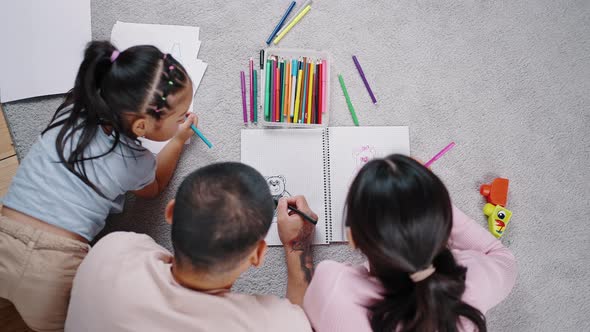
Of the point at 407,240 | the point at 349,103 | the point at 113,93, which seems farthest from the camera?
the point at 349,103

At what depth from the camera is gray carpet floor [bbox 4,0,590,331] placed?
864 mm

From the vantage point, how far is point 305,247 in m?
0.82

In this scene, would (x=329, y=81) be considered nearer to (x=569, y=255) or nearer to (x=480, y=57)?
(x=480, y=57)

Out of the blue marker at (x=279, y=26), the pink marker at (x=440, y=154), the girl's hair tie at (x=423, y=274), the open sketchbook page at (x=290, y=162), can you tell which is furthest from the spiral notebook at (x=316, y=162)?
the girl's hair tie at (x=423, y=274)

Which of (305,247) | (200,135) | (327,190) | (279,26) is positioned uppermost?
(279,26)

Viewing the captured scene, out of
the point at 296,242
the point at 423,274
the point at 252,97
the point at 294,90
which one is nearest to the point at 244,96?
the point at 252,97

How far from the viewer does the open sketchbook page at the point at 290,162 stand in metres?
0.84

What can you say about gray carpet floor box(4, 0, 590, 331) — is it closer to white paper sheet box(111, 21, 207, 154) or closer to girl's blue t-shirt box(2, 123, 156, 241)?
white paper sheet box(111, 21, 207, 154)

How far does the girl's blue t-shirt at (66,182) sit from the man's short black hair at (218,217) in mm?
214

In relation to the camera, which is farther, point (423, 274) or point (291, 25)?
point (291, 25)

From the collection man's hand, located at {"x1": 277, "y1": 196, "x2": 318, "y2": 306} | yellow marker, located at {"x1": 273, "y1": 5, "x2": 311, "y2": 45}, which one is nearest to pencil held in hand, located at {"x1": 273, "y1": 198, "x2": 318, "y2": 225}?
man's hand, located at {"x1": 277, "y1": 196, "x2": 318, "y2": 306}

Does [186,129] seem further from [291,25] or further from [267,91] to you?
[291,25]

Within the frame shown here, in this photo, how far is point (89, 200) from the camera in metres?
0.66

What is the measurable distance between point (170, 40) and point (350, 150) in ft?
1.58
